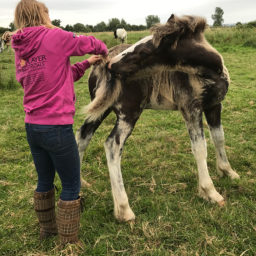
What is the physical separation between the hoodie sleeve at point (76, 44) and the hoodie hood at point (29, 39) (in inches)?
5.4

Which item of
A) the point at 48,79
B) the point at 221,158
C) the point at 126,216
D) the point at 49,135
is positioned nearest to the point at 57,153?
the point at 49,135

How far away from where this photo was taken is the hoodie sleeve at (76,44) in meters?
2.09

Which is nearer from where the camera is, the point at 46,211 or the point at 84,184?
the point at 46,211

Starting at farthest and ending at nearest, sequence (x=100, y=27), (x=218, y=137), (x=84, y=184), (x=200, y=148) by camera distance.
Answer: (x=100, y=27) < (x=84, y=184) < (x=218, y=137) < (x=200, y=148)

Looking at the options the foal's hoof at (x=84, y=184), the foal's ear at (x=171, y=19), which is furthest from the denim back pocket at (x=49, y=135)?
the foal's hoof at (x=84, y=184)

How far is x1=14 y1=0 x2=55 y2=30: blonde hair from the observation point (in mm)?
2088

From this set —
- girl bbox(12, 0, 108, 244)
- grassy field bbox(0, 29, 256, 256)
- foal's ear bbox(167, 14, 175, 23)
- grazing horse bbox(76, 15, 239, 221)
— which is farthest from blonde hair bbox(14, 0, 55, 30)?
grassy field bbox(0, 29, 256, 256)

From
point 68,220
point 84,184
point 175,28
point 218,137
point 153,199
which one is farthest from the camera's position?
point 84,184

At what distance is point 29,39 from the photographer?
2039mm

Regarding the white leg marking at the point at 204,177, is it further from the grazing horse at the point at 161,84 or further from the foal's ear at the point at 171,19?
the foal's ear at the point at 171,19

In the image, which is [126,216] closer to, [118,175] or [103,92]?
[118,175]

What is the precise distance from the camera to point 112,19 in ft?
220

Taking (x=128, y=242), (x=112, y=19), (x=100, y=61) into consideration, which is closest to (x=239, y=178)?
(x=128, y=242)

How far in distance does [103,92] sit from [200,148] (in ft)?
4.00
